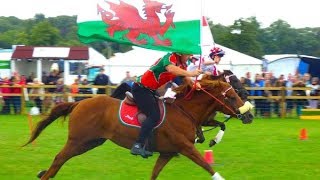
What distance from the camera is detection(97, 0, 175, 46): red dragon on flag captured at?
11.7 meters

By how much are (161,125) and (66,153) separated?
1464 mm

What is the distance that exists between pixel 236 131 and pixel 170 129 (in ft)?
29.3

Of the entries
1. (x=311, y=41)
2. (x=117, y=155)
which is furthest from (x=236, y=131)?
(x=311, y=41)

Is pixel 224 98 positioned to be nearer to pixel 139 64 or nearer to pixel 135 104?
pixel 135 104

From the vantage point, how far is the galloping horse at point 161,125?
8.58 m

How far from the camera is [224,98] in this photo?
348 inches

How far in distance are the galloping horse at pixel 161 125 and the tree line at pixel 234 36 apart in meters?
39.6

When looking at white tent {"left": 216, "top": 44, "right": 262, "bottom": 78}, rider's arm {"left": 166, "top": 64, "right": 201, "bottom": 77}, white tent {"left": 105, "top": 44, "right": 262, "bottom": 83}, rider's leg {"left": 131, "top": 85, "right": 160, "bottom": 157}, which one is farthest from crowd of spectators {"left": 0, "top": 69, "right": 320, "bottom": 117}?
rider's arm {"left": 166, "top": 64, "right": 201, "bottom": 77}

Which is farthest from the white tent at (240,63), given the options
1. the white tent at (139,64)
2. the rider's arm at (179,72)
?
the rider's arm at (179,72)

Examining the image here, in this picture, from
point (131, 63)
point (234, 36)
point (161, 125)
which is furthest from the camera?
point (234, 36)

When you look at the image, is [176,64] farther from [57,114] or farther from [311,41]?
[311,41]

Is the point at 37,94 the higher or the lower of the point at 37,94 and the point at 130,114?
the lower

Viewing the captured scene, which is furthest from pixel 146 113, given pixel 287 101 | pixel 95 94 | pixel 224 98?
pixel 287 101

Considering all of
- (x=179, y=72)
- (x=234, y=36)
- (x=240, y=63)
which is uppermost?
(x=179, y=72)
